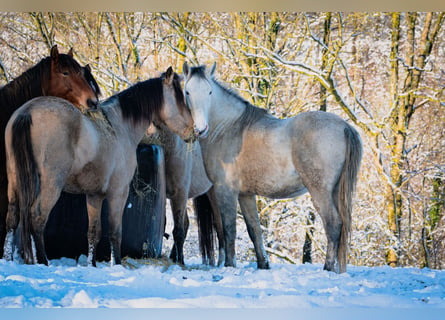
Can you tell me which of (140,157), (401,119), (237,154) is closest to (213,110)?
(237,154)

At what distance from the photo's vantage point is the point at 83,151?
417 centimetres

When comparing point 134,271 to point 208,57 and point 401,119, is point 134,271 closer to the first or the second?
point 208,57

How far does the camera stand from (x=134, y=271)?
167 inches

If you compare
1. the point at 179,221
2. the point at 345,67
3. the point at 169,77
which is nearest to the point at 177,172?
the point at 179,221

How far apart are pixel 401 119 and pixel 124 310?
11.4ft

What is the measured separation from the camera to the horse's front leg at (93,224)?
4418 mm

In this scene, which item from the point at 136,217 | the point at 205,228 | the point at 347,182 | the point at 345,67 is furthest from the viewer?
the point at 345,67

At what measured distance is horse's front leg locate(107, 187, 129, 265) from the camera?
4406 millimetres

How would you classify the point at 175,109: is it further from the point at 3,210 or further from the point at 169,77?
the point at 3,210

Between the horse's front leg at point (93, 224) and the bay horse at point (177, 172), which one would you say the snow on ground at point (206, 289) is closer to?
the horse's front leg at point (93, 224)

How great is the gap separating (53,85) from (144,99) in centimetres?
70

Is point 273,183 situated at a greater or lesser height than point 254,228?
greater

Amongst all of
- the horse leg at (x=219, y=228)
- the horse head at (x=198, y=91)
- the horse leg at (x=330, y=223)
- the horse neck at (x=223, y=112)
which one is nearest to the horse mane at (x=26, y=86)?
the horse head at (x=198, y=91)

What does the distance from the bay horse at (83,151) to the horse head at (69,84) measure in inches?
6.0
